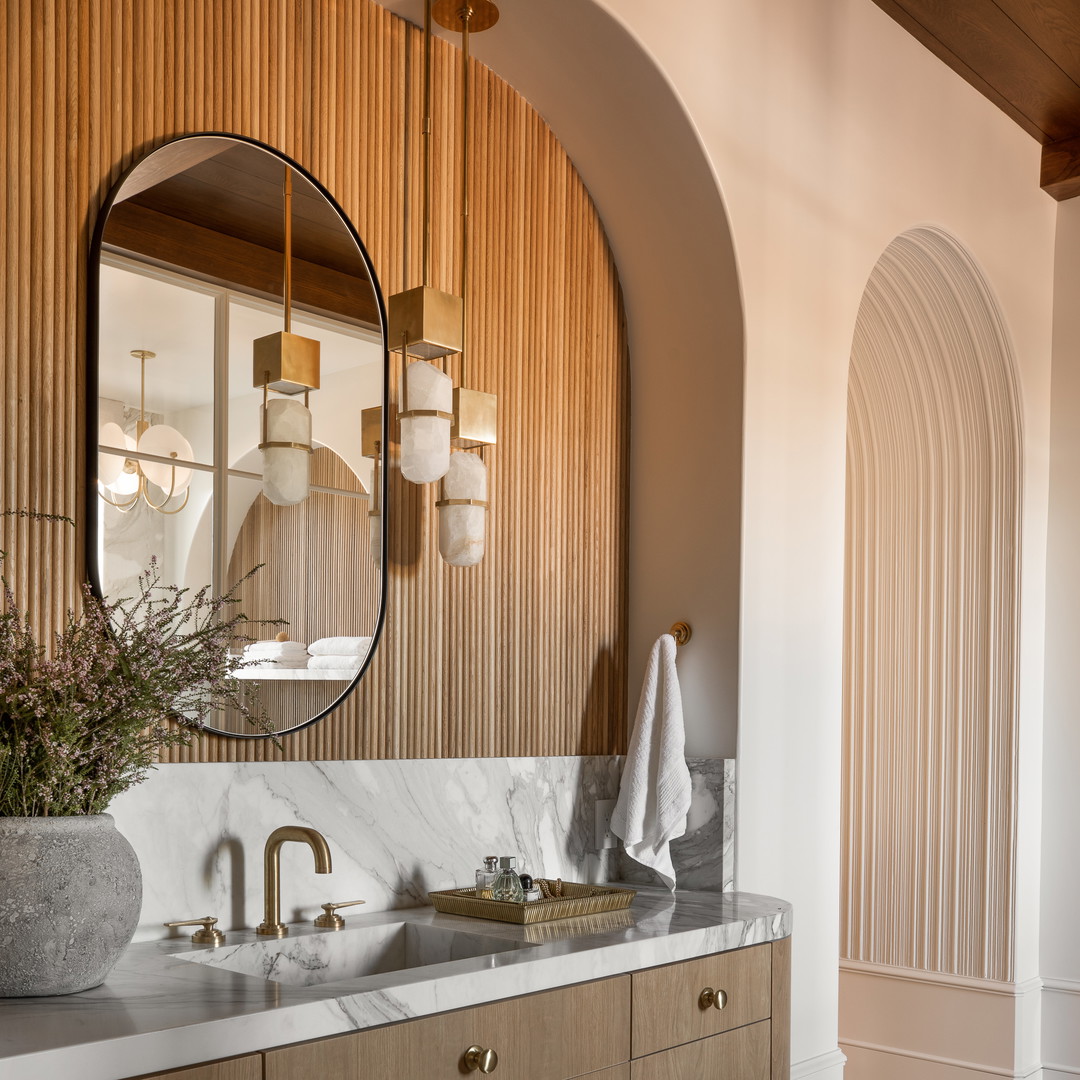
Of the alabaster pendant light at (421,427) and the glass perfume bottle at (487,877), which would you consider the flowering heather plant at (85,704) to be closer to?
the alabaster pendant light at (421,427)

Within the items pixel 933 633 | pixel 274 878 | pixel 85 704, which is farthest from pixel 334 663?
pixel 933 633

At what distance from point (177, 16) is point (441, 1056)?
157 cm

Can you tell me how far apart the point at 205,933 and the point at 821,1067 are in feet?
5.07

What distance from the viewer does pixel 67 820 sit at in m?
1.46

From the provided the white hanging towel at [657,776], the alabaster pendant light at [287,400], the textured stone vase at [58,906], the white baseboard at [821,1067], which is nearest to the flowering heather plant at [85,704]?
the textured stone vase at [58,906]

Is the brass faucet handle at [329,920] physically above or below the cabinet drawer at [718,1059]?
above

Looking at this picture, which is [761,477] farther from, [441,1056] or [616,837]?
[441,1056]

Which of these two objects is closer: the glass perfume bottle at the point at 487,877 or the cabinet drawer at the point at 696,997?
the cabinet drawer at the point at 696,997

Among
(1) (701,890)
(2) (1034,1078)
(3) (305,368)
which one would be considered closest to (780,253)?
(3) (305,368)

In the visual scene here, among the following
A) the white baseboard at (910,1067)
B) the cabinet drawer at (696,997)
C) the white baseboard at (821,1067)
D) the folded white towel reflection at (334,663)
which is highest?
the folded white towel reflection at (334,663)

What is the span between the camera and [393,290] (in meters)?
2.30

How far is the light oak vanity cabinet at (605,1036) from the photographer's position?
1510 mm

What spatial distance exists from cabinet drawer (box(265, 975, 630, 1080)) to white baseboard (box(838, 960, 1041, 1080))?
211cm

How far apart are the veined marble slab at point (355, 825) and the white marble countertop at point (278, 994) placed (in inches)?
2.4
